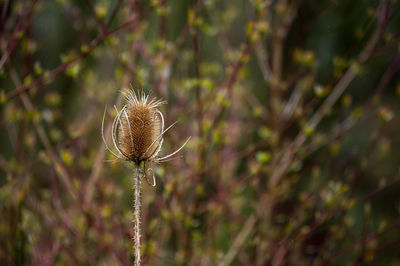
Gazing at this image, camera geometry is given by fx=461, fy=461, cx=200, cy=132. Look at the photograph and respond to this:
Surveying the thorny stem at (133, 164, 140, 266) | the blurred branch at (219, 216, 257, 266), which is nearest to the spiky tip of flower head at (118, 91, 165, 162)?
the thorny stem at (133, 164, 140, 266)

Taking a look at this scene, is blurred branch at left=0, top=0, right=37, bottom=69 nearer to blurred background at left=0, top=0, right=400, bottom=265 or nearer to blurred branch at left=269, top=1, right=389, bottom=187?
blurred background at left=0, top=0, right=400, bottom=265

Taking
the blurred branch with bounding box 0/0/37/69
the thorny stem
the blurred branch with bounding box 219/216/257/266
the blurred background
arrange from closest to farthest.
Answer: the thorny stem → the blurred branch with bounding box 0/0/37/69 → the blurred background → the blurred branch with bounding box 219/216/257/266

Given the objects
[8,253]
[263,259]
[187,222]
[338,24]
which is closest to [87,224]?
[8,253]

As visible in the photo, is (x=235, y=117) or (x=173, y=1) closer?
(x=235, y=117)

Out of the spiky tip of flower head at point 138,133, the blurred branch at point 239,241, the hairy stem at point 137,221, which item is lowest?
the hairy stem at point 137,221

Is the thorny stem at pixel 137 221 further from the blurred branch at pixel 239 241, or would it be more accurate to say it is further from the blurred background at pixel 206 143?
the blurred branch at pixel 239 241

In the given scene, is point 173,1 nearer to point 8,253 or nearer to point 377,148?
point 377,148

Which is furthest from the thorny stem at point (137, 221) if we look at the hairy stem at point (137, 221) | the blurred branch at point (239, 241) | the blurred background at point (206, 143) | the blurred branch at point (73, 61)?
the blurred branch at point (239, 241)

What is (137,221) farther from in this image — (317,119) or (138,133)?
(317,119)
